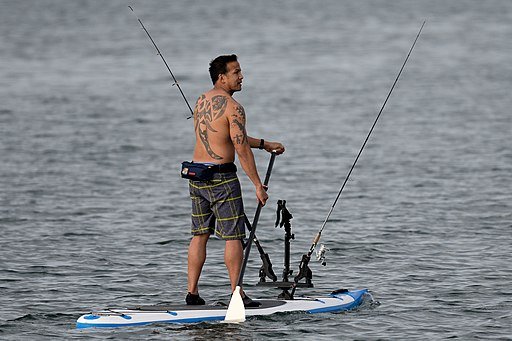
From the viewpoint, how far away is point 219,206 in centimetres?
1076

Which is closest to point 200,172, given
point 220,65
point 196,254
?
point 196,254

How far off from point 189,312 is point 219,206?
38.3 inches

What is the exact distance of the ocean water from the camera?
11750 mm

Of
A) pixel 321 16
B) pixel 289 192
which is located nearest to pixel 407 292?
pixel 289 192

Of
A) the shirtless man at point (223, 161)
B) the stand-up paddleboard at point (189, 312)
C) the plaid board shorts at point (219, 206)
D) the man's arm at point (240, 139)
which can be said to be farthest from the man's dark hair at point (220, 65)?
the stand-up paddleboard at point (189, 312)

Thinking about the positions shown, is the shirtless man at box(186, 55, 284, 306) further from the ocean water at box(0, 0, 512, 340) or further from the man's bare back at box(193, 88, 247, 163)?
the ocean water at box(0, 0, 512, 340)

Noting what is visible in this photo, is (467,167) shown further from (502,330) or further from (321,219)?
(502,330)

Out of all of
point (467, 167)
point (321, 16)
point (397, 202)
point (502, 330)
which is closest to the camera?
point (502, 330)

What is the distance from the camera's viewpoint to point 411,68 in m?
41.1

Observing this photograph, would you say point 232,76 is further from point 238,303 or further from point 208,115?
point 238,303

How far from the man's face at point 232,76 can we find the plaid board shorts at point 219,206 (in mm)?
770

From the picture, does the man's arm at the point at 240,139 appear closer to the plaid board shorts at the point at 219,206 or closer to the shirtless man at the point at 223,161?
the shirtless man at the point at 223,161

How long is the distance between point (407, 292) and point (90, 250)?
411 cm

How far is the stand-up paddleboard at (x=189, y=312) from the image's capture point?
10.6 metres
